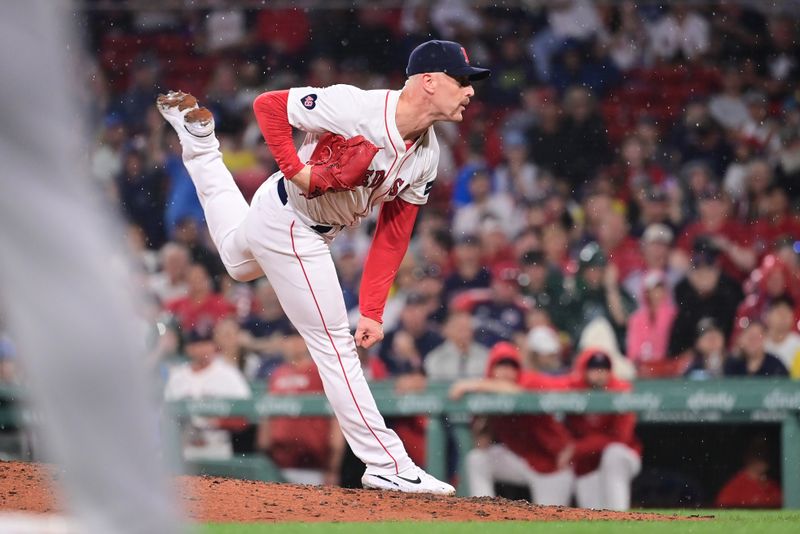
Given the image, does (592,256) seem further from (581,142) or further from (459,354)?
(581,142)

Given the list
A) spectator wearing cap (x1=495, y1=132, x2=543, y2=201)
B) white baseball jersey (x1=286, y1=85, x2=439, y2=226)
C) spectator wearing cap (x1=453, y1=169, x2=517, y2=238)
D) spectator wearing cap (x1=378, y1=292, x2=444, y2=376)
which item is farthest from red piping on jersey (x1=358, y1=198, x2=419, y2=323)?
spectator wearing cap (x1=495, y1=132, x2=543, y2=201)

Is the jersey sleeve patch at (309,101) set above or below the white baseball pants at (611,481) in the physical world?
above

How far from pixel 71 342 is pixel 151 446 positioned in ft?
0.60

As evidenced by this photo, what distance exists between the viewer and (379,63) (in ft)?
36.2

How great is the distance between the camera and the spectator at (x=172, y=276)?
853cm

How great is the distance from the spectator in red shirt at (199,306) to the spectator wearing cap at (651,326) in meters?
2.80

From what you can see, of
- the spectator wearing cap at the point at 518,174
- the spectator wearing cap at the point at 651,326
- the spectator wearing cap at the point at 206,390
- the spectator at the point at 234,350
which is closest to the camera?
the spectator wearing cap at the point at 206,390

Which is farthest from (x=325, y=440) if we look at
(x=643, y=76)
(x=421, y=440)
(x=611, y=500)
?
(x=643, y=76)

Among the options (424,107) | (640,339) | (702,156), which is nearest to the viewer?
(424,107)

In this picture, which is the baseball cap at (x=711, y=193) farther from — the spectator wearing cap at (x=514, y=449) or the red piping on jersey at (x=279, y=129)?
the red piping on jersey at (x=279, y=129)

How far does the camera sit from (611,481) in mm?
6027

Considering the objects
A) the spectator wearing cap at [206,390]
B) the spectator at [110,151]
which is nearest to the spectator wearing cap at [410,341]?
the spectator wearing cap at [206,390]

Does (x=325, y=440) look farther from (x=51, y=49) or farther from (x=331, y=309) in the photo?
(x=51, y=49)

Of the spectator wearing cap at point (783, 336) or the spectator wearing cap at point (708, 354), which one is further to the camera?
the spectator wearing cap at point (708, 354)
